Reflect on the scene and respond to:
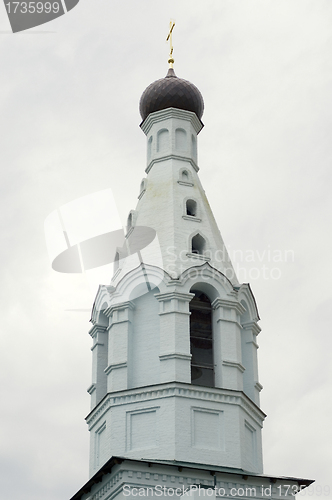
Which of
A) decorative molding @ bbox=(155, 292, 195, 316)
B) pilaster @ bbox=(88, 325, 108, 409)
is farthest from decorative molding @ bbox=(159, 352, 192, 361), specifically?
pilaster @ bbox=(88, 325, 108, 409)

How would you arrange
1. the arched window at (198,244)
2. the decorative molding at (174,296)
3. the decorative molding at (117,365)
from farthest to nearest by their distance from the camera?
the arched window at (198,244) < the decorative molding at (174,296) < the decorative molding at (117,365)

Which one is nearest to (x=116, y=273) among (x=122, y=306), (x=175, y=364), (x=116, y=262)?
(x=116, y=262)

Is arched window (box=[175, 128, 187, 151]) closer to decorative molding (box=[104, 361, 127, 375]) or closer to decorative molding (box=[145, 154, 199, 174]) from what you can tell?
decorative molding (box=[145, 154, 199, 174])

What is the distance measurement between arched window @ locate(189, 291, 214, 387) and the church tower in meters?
0.03

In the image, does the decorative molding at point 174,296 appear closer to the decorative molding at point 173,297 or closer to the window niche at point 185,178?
the decorative molding at point 173,297

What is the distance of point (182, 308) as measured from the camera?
24.4 meters

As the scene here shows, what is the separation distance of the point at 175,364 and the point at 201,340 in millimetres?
1828

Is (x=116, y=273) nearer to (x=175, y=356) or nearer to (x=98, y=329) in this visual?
(x=98, y=329)

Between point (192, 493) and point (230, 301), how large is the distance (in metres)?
6.56

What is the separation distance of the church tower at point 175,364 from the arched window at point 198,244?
0.03 meters

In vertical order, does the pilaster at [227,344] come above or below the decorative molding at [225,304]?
below

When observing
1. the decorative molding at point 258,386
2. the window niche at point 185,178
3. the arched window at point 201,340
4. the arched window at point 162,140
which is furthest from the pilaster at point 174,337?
the arched window at point 162,140

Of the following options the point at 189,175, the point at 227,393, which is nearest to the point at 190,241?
the point at 189,175

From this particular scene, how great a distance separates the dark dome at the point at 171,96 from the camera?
30.1 m
